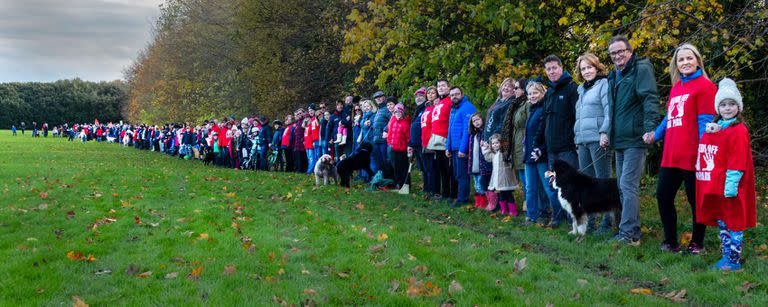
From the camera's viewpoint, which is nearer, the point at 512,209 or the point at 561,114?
the point at 561,114

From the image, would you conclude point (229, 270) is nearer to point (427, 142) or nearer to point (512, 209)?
point (512, 209)

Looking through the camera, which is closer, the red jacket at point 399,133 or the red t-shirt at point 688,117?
the red t-shirt at point 688,117

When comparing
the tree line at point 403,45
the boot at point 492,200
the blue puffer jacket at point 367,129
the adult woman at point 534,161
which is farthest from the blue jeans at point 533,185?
the blue puffer jacket at point 367,129

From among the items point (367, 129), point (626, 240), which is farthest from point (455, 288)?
point (367, 129)

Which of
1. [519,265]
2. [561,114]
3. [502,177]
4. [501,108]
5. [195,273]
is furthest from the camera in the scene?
[501,108]

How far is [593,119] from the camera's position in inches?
304

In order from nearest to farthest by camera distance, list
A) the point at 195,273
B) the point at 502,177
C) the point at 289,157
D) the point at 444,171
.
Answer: the point at 195,273
the point at 502,177
the point at 444,171
the point at 289,157

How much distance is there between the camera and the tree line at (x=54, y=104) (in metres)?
106

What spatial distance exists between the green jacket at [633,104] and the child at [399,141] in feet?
22.3

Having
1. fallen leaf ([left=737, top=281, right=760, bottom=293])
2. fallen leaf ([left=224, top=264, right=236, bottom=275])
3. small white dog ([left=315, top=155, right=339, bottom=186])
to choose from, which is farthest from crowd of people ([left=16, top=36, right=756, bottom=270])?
fallen leaf ([left=224, top=264, right=236, bottom=275])

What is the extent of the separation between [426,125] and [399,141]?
4.78 feet

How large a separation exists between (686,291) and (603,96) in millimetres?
2992

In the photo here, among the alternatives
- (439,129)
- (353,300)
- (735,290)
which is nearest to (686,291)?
(735,290)

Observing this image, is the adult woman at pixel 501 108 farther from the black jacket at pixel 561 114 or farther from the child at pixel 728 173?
the child at pixel 728 173
